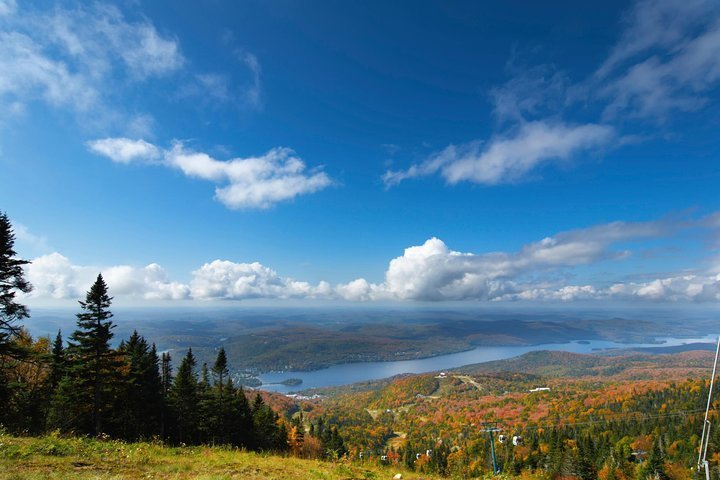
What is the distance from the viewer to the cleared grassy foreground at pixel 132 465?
10555 millimetres

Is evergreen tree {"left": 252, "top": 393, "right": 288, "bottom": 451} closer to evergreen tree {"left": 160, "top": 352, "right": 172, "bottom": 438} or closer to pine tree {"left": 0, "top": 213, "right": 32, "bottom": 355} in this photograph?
evergreen tree {"left": 160, "top": 352, "right": 172, "bottom": 438}

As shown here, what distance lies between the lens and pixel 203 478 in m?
10.2

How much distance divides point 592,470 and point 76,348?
10088 cm

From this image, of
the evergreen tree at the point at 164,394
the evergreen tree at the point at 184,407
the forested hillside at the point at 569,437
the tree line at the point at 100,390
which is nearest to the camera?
the tree line at the point at 100,390

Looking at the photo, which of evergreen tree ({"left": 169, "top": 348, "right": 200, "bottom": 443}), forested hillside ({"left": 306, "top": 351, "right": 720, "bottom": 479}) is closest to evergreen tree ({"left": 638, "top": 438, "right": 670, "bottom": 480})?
forested hillside ({"left": 306, "top": 351, "right": 720, "bottom": 479})

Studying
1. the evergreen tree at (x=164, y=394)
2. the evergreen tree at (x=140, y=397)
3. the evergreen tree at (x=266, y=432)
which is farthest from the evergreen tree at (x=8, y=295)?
the evergreen tree at (x=266, y=432)

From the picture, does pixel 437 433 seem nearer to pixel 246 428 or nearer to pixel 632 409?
pixel 632 409

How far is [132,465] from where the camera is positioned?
12008 millimetres

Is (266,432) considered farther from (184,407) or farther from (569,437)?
(569,437)

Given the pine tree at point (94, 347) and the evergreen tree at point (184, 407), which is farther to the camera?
the evergreen tree at point (184, 407)

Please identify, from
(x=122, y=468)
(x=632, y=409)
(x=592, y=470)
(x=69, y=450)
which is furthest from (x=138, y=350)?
(x=632, y=409)

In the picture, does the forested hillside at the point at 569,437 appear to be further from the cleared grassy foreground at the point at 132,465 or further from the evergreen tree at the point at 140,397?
the cleared grassy foreground at the point at 132,465

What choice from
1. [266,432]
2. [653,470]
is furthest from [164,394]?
[653,470]

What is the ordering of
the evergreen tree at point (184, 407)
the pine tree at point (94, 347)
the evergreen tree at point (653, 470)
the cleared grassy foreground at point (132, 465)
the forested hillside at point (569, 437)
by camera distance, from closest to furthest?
the cleared grassy foreground at point (132, 465)
the pine tree at point (94, 347)
the evergreen tree at point (184, 407)
the evergreen tree at point (653, 470)
the forested hillside at point (569, 437)
